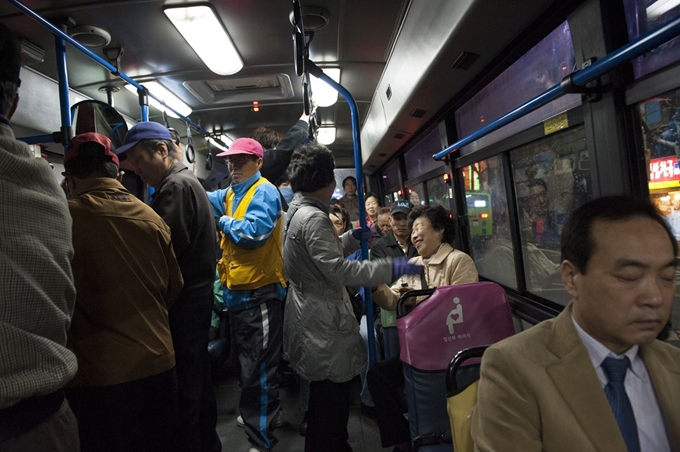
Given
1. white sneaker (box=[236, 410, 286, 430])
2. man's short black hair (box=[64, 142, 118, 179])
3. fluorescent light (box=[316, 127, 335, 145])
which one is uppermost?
fluorescent light (box=[316, 127, 335, 145])

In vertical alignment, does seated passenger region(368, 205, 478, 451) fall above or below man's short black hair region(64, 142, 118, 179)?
below

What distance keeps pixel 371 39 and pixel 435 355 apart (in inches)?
101

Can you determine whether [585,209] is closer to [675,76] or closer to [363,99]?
[675,76]

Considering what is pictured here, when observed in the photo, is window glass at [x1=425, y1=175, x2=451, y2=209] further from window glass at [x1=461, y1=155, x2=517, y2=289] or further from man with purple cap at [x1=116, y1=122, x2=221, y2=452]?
man with purple cap at [x1=116, y1=122, x2=221, y2=452]

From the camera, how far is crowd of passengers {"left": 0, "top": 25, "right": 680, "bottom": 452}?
3.15 feet

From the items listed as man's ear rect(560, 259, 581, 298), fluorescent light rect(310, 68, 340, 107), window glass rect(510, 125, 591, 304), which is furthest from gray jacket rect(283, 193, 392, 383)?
fluorescent light rect(310, 68, 340, 107)

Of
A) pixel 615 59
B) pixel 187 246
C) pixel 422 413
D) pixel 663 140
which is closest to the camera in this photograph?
pixel 615 59

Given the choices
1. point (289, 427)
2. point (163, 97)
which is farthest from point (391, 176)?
point (289, 427)

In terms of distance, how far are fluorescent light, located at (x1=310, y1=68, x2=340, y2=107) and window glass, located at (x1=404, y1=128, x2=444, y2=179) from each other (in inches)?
49.9

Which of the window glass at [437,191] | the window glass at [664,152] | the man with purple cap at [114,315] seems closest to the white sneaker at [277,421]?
the man with purple cap at [114,315]

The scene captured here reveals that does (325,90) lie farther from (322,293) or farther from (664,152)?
(664,152)

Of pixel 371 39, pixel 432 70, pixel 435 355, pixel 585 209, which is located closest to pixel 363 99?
pixel 371 39

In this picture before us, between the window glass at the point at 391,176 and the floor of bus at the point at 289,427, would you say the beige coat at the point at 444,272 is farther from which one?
the window glass at the point at 391,176

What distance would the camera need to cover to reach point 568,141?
7.24 ft
